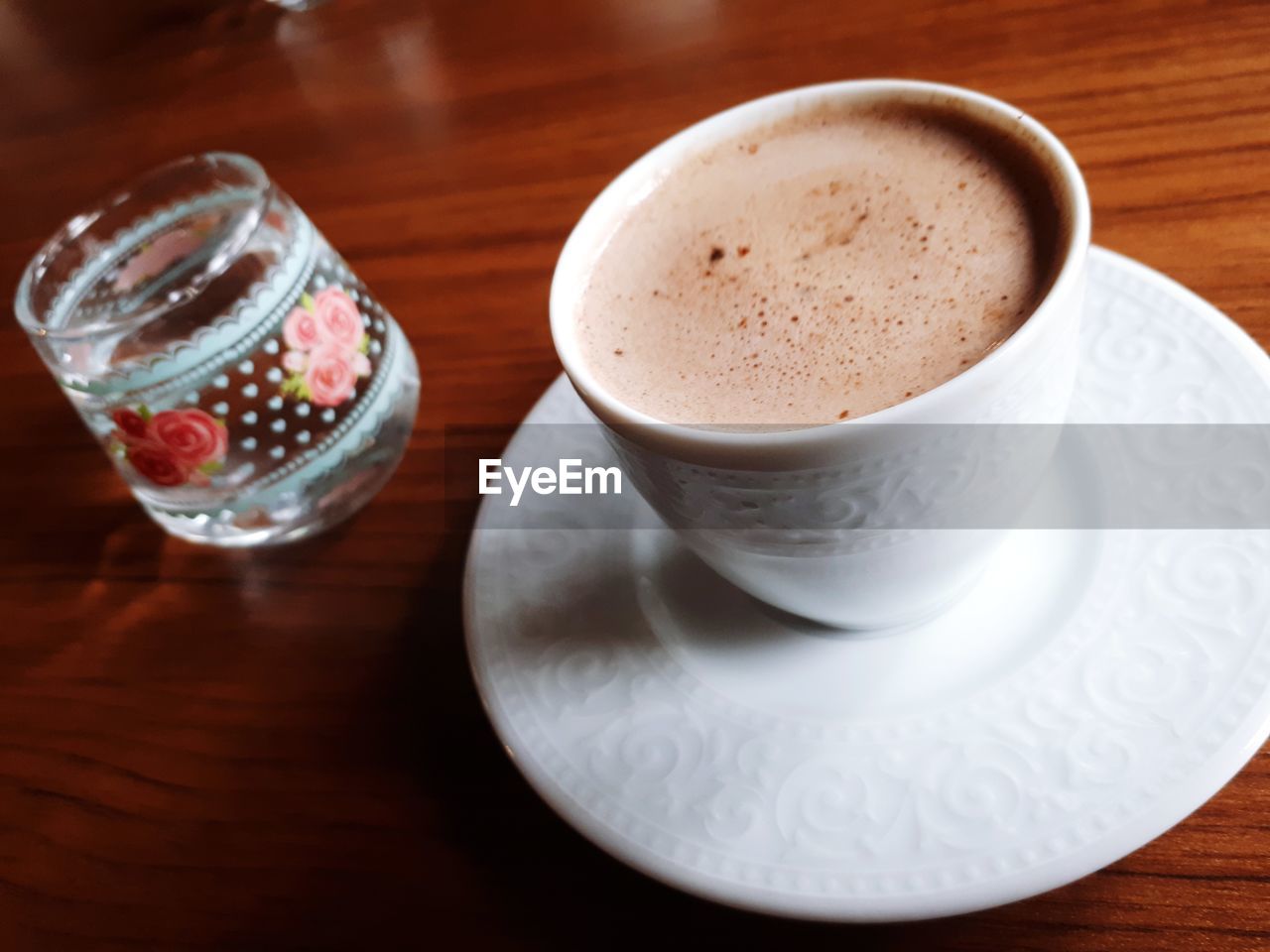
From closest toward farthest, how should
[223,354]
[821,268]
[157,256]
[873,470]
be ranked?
[873,470], [821,268], [223,354], [157,256]

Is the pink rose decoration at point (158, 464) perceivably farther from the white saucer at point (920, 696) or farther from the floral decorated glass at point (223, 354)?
the white saucer at point (920, 696)

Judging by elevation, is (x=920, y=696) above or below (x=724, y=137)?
below

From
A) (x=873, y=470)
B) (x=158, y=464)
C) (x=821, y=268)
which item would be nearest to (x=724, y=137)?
(x=821, y=268)

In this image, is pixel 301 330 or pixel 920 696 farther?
pixel 301 330

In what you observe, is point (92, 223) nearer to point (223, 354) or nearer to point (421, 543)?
point (223, 354)

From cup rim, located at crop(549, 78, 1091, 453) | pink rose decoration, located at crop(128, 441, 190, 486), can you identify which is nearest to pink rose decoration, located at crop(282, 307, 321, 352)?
pink rose decoration, located at crop(128, 441, 190, 486)
